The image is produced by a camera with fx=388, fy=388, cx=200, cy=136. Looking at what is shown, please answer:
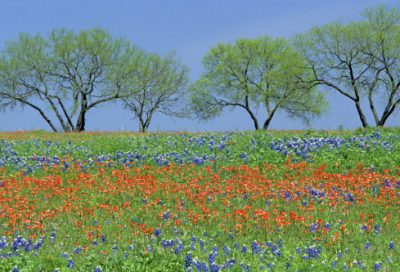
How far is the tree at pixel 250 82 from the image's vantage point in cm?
4131

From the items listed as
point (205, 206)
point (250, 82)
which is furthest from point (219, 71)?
point (205, 206)

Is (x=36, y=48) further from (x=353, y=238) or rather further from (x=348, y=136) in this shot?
(x=353, y=238)

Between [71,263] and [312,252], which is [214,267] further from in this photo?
[71,263]

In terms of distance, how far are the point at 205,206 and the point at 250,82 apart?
34.7 meters

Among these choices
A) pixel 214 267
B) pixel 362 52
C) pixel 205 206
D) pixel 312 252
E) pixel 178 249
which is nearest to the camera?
pixel 214 267

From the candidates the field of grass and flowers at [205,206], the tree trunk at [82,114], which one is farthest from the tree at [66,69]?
the field of grass and flowers at [205,206]

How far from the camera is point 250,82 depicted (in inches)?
1695

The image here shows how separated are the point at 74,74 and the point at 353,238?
38032 mm

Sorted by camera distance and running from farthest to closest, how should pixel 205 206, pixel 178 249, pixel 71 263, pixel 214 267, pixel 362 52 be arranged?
pixel 362 52 → pixel 205 206 → pixel 178 249 → pixel 71 263 → pixel 214 267

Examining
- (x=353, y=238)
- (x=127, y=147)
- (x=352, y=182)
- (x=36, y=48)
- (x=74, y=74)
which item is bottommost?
(x=353, y=238)

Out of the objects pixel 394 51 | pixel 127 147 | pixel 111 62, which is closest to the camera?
pixel 127 147

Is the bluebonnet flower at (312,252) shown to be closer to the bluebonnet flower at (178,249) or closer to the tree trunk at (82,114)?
the bluebonnet flower at (178,249)

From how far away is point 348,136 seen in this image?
17172 mm

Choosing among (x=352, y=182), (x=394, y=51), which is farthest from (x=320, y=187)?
(x=394, y=51)
